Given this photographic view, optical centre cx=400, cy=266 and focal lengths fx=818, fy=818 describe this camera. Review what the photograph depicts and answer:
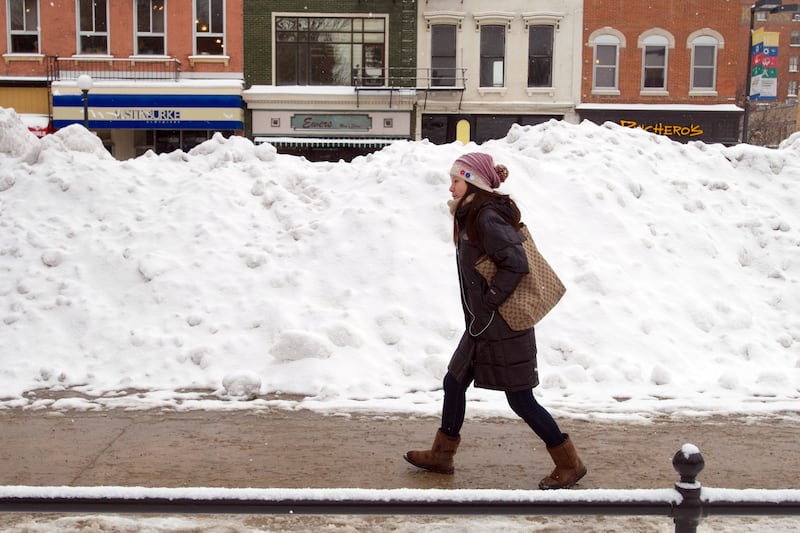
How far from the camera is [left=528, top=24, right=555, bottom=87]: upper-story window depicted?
26.8 metres

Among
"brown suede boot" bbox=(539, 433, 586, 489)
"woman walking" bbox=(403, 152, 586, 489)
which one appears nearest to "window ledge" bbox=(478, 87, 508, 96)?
"woman walking" bbox=(403, 152, 586, 489)

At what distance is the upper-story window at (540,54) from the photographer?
26781 mm

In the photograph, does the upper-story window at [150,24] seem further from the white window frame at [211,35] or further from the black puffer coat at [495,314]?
the black puffer coat at [495,314]

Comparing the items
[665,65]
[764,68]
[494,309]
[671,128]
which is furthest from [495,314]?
[764,68]

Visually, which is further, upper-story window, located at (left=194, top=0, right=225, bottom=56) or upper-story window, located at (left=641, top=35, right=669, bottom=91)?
upper-story window, located at (left=641, top=35, right=669, bottom=91)

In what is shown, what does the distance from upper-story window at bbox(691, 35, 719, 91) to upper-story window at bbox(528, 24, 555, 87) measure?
4.83 metres

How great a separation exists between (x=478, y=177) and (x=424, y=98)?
22.6 m

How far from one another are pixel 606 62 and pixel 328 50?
9162mm

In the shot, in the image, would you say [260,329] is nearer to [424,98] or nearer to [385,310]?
[385,310]

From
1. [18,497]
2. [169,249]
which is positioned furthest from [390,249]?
[18,497]

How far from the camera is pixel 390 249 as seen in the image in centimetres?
848

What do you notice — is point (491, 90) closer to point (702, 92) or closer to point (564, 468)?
point (702, 92)

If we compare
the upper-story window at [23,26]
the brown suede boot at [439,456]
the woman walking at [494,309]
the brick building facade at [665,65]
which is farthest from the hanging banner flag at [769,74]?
the brown suede boot at [439,456]

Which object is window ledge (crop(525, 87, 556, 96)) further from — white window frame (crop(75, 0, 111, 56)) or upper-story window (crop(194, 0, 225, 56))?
white window frame (crop(75, 0, 111, 56))
